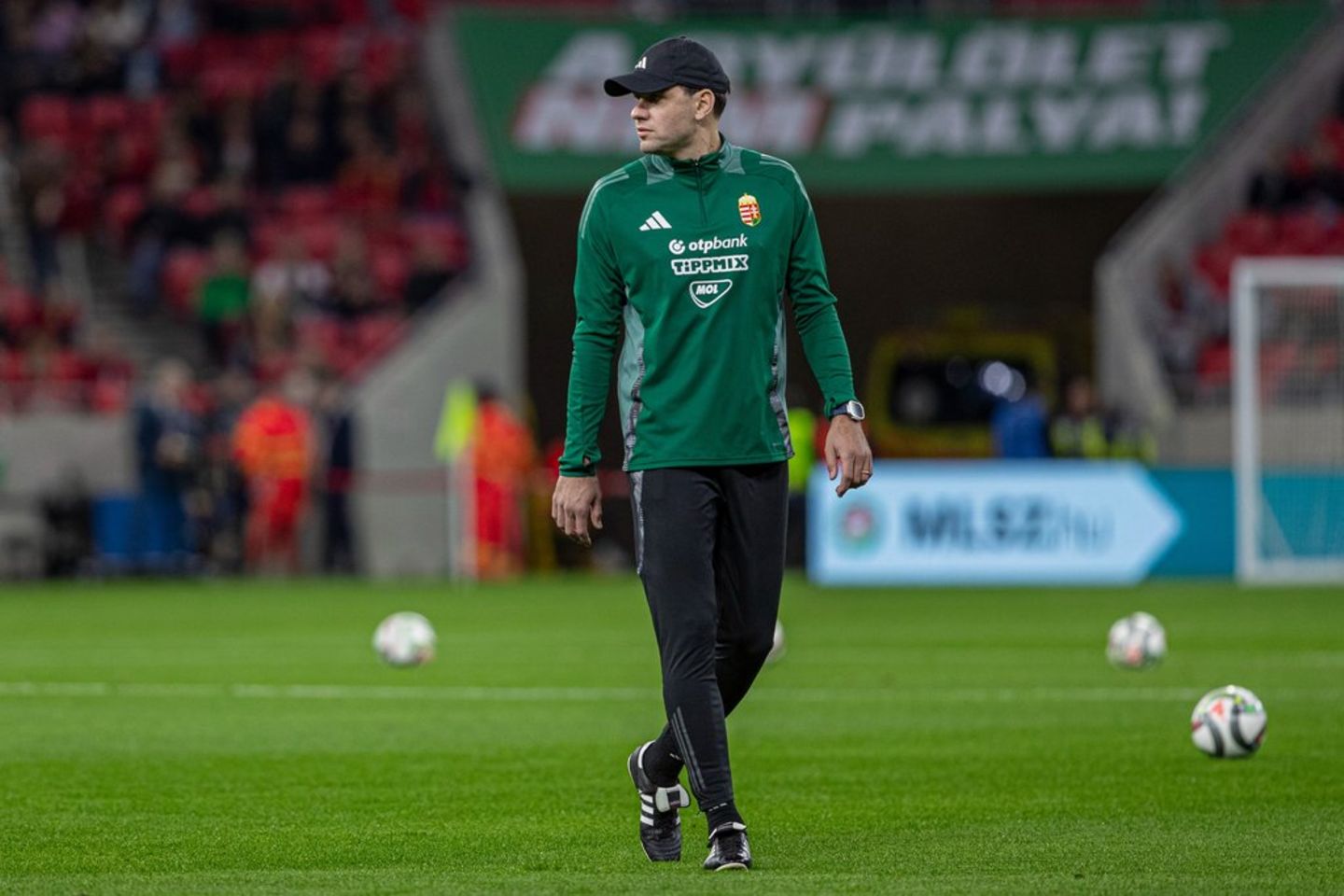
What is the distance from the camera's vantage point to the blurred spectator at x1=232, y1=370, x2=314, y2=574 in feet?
86.6

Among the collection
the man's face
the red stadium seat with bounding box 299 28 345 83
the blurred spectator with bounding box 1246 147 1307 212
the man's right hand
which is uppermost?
the red stadium seat with bounding box 299 28 345 83

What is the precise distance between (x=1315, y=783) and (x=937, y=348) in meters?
22.5

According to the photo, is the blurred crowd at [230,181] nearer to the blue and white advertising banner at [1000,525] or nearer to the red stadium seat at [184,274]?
the red stadium seat at [184,274]

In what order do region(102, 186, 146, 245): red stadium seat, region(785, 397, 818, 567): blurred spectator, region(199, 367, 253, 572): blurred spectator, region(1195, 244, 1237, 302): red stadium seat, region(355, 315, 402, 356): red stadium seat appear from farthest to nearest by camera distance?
region(102, 186, 146, 245): red stadium seat, region(1195, 244, 1237, 302): red stadium seat, region(355, 315, 402, 356): red stadium seat, region(199, 367, 253, 572): blurred spectator, region(785, 397, 818, 567): blurred spectator

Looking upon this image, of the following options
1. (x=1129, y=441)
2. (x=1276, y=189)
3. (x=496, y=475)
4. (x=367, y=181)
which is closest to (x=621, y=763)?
(x=496, y=475)

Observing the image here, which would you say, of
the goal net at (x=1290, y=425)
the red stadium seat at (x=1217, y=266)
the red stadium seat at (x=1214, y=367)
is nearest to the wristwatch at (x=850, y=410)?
the goal net at (x=1290, y=425)

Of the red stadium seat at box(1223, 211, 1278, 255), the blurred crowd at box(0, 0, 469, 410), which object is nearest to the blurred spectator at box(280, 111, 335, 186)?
the blurred crowd at box(0, 0, 469, 410)

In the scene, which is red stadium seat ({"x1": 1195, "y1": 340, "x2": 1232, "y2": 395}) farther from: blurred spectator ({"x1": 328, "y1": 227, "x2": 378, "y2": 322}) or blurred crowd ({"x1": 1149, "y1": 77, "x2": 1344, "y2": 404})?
blurred spectator ({"x1": 328, "y1": 227, "x2": 378, "y2": 322})

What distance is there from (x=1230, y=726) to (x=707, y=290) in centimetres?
365

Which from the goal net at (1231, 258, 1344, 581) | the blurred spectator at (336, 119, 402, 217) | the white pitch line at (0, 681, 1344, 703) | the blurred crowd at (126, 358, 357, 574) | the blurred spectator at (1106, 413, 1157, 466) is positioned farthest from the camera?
the blurred spectator at (336, 119, 402, 217)

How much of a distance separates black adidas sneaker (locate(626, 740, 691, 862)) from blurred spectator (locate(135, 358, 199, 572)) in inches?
777

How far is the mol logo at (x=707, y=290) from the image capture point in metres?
6.67

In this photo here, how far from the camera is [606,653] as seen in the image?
15.4m

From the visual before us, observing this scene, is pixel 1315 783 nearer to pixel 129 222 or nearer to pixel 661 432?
pixel 661 432
